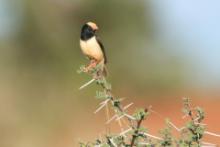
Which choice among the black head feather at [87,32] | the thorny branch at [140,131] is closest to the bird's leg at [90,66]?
the black head feather at [87,32]

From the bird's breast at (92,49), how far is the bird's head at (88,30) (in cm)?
3

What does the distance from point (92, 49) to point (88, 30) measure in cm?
12

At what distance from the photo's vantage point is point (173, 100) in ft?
68.5

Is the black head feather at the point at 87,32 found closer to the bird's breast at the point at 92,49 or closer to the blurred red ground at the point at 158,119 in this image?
the bird's breast at the point at 92,49

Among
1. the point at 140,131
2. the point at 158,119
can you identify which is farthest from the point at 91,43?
the point at 158,119

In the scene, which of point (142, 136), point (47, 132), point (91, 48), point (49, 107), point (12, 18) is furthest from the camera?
point (12, 18)

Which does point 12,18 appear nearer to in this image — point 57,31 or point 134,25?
point 57,31

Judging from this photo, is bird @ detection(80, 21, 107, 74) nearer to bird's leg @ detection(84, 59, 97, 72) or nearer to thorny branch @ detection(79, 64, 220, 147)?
bird's leg @ detection(84, 59, 97, 72)

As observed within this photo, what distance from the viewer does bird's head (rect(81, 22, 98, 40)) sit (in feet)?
17.4

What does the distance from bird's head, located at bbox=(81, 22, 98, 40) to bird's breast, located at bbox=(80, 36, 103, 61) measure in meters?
0.03

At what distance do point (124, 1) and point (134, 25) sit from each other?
67 cm

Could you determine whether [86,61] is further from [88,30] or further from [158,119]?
[88,30]

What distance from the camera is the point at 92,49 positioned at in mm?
5316

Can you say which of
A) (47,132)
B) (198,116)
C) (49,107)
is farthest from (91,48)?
(49,107)
